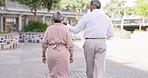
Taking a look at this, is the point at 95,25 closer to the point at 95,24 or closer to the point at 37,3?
the point at 95,24

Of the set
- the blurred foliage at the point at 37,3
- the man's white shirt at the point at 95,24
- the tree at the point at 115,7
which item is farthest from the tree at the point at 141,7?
the man's white shirt at the point at 95,24

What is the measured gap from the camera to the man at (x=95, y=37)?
616cm

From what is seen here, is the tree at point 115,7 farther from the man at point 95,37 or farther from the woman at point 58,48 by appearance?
the woman at point 58,48

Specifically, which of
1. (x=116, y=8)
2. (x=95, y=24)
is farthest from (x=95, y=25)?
(x=116, y=8)

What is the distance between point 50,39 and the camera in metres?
5.71

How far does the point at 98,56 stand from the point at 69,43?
763 millimetres

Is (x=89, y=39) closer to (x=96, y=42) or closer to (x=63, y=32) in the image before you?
(x=96, y=42)

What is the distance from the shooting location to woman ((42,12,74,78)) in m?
5.66

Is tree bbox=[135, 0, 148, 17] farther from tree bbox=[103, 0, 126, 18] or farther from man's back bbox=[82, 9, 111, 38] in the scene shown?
man's back bbox=[82, 9, 111, 38]

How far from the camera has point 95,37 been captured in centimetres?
616

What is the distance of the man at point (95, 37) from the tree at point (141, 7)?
1614 inches

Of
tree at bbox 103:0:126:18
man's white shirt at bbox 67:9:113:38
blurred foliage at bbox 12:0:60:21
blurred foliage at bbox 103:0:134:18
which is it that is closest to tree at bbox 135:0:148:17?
blurred foliage at bbox 103:0:134:18

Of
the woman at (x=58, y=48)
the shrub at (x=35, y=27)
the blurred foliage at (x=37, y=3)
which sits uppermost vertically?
the blurred foliage at (x=37, y=3)

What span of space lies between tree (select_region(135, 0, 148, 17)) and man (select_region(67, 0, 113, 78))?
41.0 m
